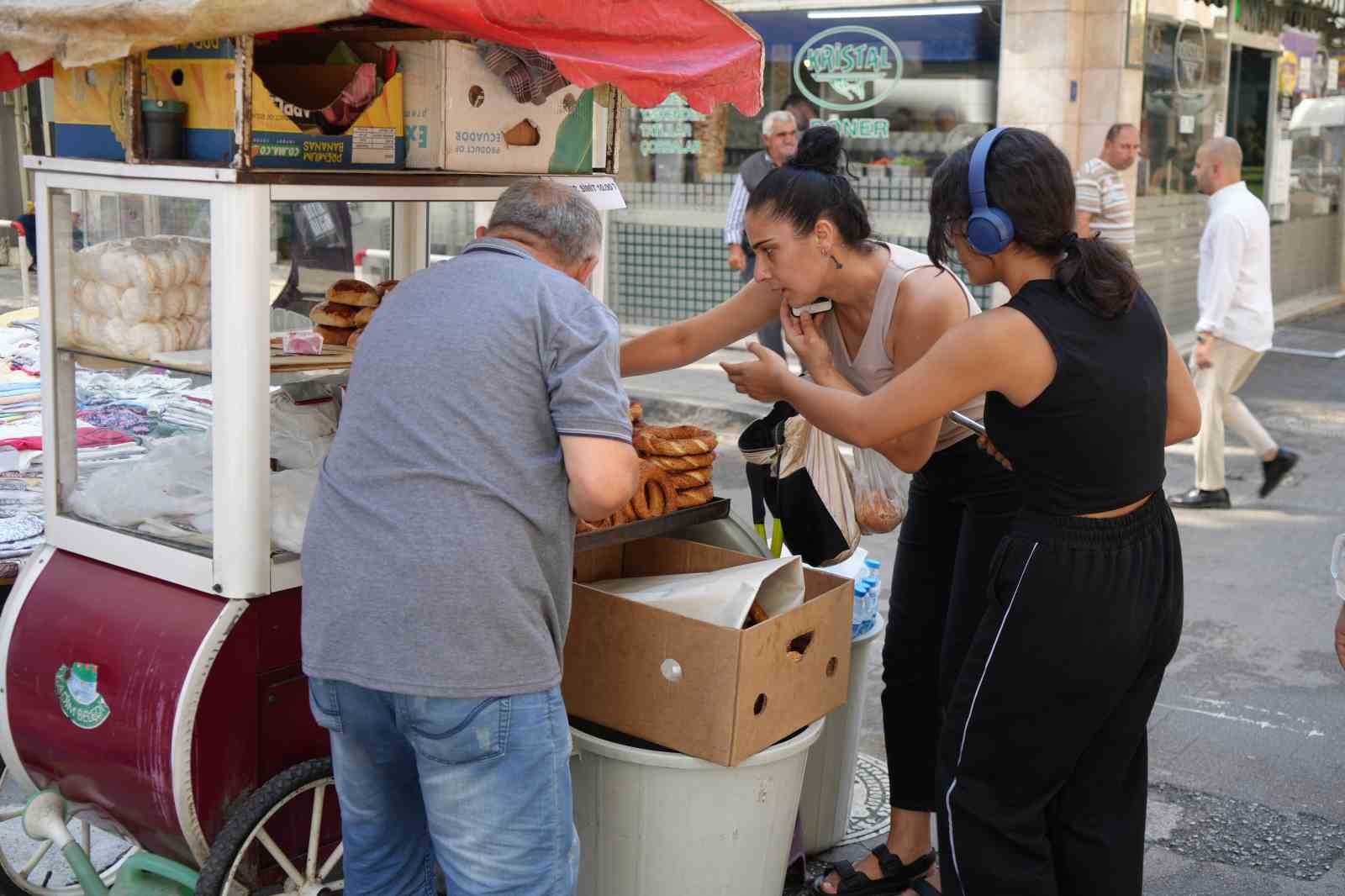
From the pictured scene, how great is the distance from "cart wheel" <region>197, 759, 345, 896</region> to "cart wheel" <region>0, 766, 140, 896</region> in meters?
0.35

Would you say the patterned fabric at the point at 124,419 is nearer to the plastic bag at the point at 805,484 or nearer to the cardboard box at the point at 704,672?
the cardboard box at the point at 704,672

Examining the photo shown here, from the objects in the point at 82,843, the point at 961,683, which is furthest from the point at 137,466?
the point at 961,683

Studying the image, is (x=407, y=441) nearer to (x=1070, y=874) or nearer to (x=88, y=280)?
(x=88, y=280)

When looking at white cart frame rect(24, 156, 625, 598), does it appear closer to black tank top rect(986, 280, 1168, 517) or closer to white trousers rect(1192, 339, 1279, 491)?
black tank top rect(986, 280, 1168, 517)

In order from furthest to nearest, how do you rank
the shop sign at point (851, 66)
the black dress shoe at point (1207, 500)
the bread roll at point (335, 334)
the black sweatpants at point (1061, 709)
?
1. the shop sign at point (851, 66)
2. the black dress shoe at point (1207, 500)
3. the bread roll at point (335, 334)
4. the black sweatpants at point (1061, 709)

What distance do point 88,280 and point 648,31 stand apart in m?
1.36

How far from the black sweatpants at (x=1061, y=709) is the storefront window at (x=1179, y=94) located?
32.2ft

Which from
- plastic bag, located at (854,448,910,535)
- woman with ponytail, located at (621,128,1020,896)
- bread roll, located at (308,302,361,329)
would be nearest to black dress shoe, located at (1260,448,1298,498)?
woman with ponytail, located at (621,128,1020,896)

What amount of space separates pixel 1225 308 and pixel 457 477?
6118mm

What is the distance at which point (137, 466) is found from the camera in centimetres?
332

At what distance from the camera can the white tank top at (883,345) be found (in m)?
3.21

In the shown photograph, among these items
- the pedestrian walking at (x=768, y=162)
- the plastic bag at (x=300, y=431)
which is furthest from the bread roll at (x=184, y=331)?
the pedestrian walking at (x=768, y=162)

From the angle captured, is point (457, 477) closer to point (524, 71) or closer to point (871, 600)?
point (524, 71)

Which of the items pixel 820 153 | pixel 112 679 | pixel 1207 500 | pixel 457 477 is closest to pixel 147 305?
pixel 112 679
